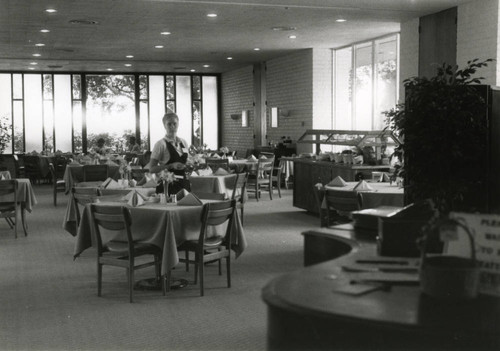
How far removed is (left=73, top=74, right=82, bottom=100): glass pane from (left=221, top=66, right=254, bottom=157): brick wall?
4310 millimetres

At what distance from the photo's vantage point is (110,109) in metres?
20.6

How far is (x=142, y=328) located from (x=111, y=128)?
16.6 metres

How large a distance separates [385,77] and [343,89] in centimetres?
189

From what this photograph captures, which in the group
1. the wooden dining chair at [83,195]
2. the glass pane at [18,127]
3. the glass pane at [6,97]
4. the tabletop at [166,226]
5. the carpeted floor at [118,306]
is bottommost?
the carpeted floor at [118,306]

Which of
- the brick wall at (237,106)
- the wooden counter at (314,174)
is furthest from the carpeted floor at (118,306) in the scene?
the brick wall at (237,106)

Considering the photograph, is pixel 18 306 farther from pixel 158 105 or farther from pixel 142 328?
pixel 158 105

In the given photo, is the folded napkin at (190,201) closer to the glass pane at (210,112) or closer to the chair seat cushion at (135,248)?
the chair seat cushion at (135,248)

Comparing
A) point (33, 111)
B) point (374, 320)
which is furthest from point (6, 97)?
point (374, 320)

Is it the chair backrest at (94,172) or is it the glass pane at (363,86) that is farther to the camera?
the glass pane at (363,86)

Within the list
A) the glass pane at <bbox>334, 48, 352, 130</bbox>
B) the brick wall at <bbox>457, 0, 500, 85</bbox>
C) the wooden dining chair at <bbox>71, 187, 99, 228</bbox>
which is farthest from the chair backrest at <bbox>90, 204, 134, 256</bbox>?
the glass pane at <bbox>334, 48, 352, 130</bbox>

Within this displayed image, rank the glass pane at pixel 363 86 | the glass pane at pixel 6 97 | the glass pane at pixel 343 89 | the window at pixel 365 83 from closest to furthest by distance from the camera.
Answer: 1. the window at pixel 365 83
2. the glass pane at pixel 363 86
3. the glass pane at pixel 343 89
4. the glass pane at pixel 6 97

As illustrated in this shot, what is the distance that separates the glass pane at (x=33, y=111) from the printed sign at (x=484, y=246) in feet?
62.5

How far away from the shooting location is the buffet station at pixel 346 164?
9234 millimetres

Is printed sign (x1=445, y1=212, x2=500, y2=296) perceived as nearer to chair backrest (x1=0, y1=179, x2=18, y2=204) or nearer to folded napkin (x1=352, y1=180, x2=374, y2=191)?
folded napkin (x1=352, y1=180, x2=374, y2=191)
